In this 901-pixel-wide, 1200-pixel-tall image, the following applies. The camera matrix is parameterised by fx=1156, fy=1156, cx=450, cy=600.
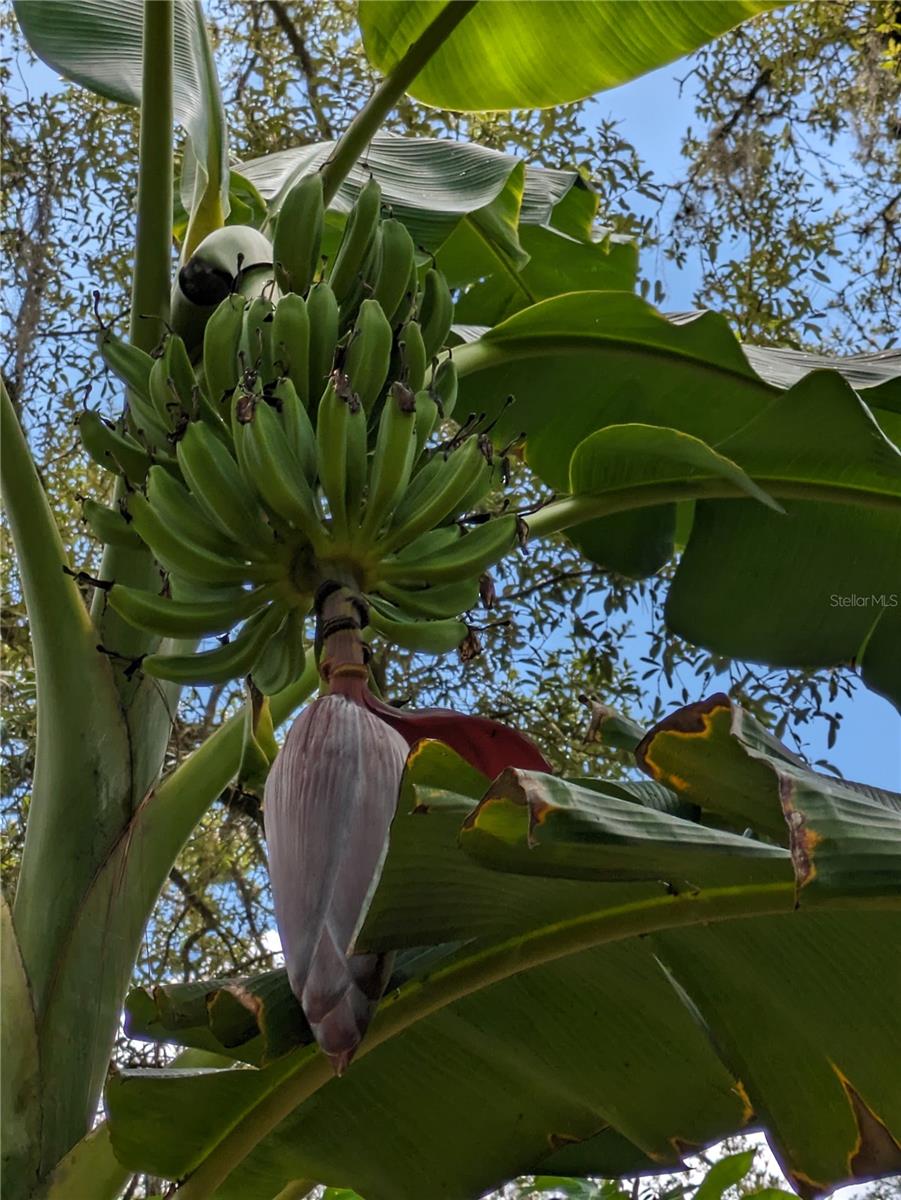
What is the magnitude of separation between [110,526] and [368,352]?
0.27 meters

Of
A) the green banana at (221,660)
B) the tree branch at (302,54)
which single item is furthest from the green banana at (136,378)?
the tree branch at (302,54)

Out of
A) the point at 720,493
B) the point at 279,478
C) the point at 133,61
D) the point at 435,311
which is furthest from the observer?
the point at 133,61

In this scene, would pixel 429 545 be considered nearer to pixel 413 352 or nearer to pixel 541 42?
pixel 413 352

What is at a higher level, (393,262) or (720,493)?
(393,262)

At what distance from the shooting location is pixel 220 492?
902 mm

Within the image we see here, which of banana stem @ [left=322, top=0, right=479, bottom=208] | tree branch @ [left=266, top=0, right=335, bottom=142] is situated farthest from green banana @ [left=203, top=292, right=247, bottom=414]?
tree branch @ [left=266, top=0, right=335, bottom=142]

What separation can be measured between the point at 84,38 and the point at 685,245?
2.03 metres

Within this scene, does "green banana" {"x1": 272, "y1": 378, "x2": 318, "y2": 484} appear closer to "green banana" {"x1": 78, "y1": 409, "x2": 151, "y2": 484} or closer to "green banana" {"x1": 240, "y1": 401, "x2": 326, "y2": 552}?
"green banana" {"x1": 240, "y1": 401, "x2": 326, "y2": 552}

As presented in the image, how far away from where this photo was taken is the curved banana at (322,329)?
40.2 inches

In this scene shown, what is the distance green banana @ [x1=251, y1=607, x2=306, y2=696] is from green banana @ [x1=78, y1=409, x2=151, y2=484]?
0.21 meters

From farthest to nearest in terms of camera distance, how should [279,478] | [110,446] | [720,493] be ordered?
[720,493]
[110,446]
[279,478]

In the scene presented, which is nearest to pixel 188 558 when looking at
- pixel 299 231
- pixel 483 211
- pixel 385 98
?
pixel 299 231

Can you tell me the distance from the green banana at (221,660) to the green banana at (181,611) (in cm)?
2

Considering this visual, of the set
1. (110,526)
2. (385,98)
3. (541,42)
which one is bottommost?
(110,526)
